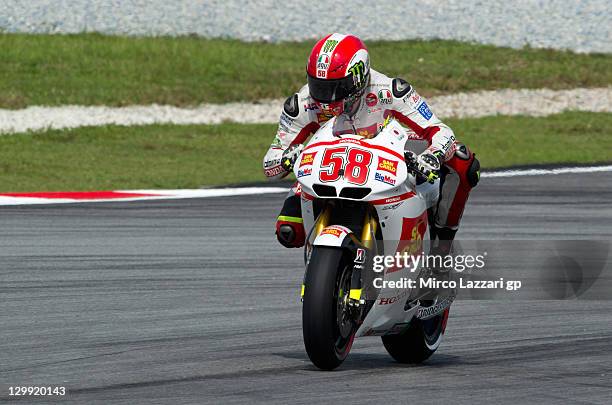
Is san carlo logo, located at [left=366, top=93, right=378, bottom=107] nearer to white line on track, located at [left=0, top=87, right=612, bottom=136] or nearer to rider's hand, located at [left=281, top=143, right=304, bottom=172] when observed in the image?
rider's hand, located at [left=281, top=143, right=304, bottom=172]

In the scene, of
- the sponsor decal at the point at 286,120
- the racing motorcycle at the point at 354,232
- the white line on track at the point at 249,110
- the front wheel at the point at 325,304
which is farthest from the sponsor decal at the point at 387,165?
the white line on track at the point at 249,110

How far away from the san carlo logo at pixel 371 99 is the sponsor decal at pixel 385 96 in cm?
3

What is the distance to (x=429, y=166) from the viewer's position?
23.6ft

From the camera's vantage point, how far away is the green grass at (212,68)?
1142 inches

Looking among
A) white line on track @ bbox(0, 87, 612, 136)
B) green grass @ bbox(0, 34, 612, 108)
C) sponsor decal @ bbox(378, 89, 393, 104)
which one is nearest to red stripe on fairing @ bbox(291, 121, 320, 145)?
sponsor decal @ bbox(378, 89, 393, 104)

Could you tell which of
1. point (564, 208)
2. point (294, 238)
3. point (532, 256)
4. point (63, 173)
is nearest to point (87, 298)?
point (294, 238)

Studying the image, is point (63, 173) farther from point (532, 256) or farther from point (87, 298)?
point (87, 298)

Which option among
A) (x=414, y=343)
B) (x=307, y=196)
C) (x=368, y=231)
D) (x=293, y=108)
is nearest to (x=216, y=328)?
(x=414, y=343)

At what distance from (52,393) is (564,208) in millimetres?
10879

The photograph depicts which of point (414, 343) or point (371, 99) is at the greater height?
point (371, 99)

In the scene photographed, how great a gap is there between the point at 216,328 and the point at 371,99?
196 centimetres

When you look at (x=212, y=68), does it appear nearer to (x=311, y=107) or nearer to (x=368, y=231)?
(x=311, y=107)

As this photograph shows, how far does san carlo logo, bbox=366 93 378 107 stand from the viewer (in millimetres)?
7520

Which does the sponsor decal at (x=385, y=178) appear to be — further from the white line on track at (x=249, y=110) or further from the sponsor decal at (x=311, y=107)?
the white line on track at (x=249, y=110)
